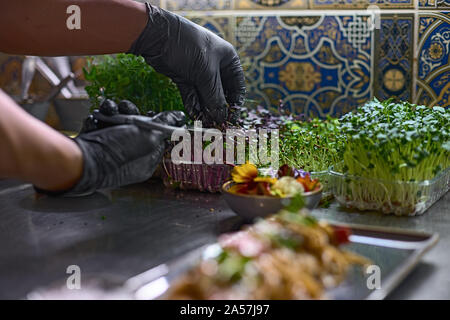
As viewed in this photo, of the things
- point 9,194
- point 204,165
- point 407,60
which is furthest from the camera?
point 407,60

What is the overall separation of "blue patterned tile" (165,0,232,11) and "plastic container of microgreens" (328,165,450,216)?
3.62ft

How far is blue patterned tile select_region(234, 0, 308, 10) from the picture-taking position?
204 centimetres

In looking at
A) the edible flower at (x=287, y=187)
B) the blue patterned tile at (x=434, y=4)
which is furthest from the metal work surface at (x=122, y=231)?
the blue patterned tile at (x=434, y=4)

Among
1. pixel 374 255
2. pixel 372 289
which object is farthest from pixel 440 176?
pixel 372 289

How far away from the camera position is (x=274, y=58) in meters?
2.13

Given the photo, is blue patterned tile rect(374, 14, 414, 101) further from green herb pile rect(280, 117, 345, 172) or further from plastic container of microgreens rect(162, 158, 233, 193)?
plastic container of microgreens rect(162, 158, 233, 193)

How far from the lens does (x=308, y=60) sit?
2092 mm

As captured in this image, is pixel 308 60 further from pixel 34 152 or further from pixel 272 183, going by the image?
pixel 34 152

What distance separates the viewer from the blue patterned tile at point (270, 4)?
6.68 feet

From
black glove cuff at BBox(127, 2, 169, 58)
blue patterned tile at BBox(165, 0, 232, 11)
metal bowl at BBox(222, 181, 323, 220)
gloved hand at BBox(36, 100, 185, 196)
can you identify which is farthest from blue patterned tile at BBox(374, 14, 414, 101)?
gloved hand at BBox(36, 100, 185, 196)

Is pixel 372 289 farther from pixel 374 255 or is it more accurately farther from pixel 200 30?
pixel 200 30

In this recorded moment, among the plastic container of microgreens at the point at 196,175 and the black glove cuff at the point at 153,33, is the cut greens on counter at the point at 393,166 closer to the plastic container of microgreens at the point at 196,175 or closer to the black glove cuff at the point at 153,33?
the plastic container of microgreens at the point at 196,175
